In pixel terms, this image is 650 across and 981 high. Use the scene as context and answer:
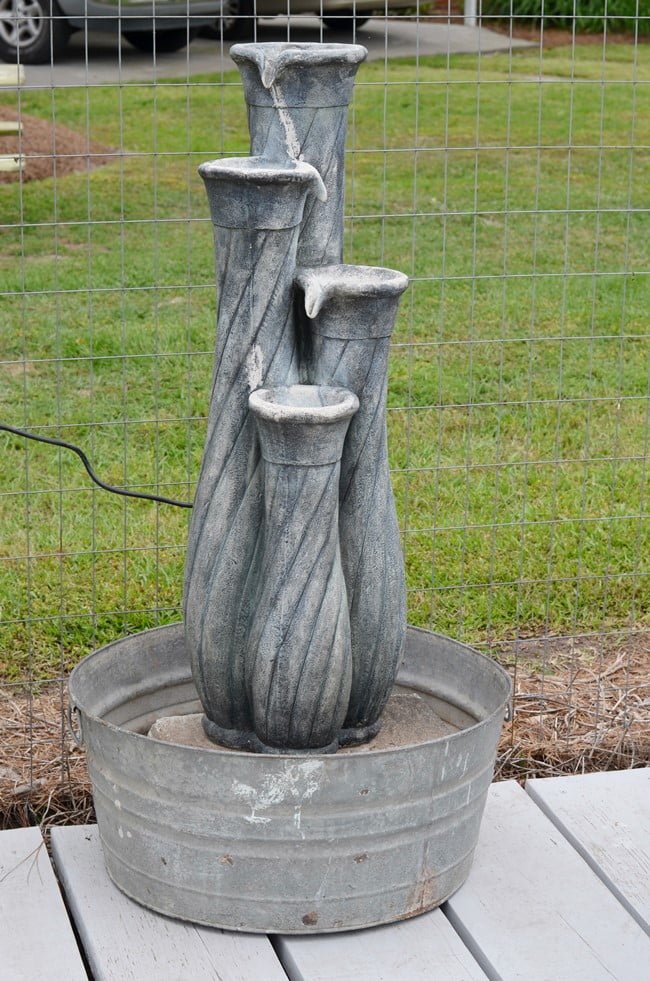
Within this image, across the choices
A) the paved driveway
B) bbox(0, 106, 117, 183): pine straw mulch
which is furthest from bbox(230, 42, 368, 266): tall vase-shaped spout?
the paved driveway

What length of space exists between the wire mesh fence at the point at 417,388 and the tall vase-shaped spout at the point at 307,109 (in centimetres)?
25

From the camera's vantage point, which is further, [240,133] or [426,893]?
[240,133]

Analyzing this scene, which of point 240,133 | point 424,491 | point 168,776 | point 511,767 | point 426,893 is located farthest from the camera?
point 240,133

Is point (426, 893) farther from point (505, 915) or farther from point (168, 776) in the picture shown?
point (168, 776)

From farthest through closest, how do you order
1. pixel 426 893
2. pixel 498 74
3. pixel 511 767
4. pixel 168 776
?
pixel 498 74 → pixel 511 767 → pixel 426 893 → pixel 168 776

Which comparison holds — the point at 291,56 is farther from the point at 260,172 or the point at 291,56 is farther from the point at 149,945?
the point at 149,945

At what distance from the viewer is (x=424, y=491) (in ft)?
12.3

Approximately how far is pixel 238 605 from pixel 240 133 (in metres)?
5.42

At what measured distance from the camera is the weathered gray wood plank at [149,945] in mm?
2010

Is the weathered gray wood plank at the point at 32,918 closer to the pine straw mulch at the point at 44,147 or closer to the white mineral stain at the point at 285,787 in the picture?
the white mineral stain at the point at 285,787

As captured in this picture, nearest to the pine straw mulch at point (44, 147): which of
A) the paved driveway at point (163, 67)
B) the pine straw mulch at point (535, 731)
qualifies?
the paved driveway at point (163, 67)

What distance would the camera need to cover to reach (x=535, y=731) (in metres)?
2.85

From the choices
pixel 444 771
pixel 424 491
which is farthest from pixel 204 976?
pixel 424 491

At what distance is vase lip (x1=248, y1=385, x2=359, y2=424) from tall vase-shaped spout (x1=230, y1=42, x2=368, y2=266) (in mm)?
222
